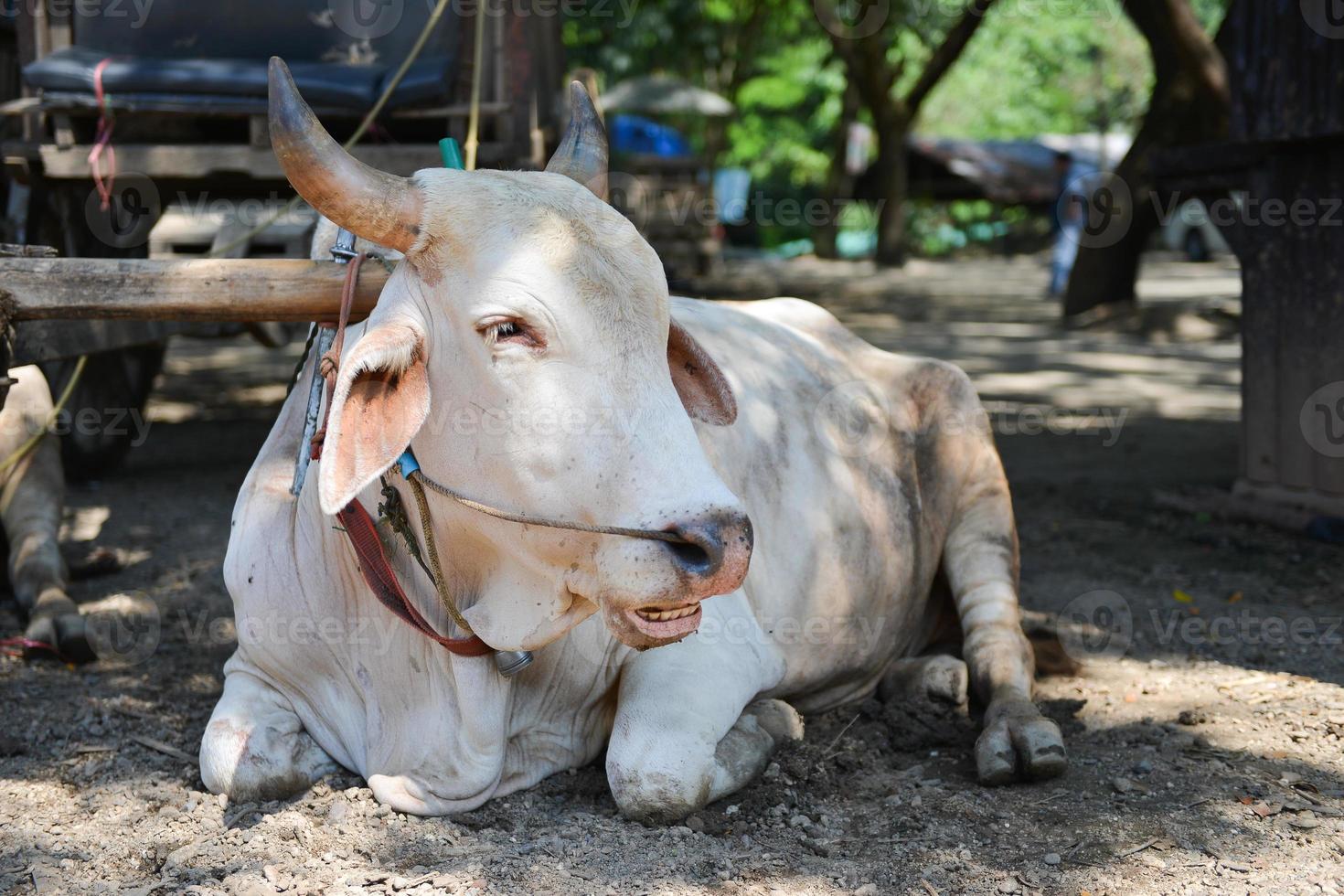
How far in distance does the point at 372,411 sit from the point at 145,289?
0.99m

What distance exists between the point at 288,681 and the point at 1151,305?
11.5 metres

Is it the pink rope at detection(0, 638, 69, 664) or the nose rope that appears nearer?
the nose rope

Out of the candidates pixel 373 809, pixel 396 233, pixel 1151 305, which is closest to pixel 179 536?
pixel 373 809

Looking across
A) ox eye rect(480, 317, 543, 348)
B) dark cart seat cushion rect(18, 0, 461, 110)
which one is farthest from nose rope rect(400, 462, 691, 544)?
dark cart seat cushion rect(18, 0, 461, 110)

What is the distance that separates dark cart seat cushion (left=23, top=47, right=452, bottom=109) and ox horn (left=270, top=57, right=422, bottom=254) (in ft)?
7.88

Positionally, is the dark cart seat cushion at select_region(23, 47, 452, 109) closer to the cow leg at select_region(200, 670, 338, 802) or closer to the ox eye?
the cow leg at select_region(200, 670, 338, 802)

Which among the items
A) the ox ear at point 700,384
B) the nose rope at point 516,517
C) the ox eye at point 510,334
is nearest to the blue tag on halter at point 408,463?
the nose rope at point 516,517

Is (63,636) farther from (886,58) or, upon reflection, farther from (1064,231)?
(886,58)

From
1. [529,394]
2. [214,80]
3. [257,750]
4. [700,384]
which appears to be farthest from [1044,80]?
[529,394]

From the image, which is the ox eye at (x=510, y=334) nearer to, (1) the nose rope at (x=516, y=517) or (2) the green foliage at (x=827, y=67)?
(1) the nose rope at (x=516, y=517)

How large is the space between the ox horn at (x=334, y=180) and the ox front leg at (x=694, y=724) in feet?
3.60

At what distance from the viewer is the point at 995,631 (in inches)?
149

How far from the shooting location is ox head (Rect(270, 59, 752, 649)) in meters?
2.37

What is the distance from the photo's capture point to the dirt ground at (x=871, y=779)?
2666 mm
